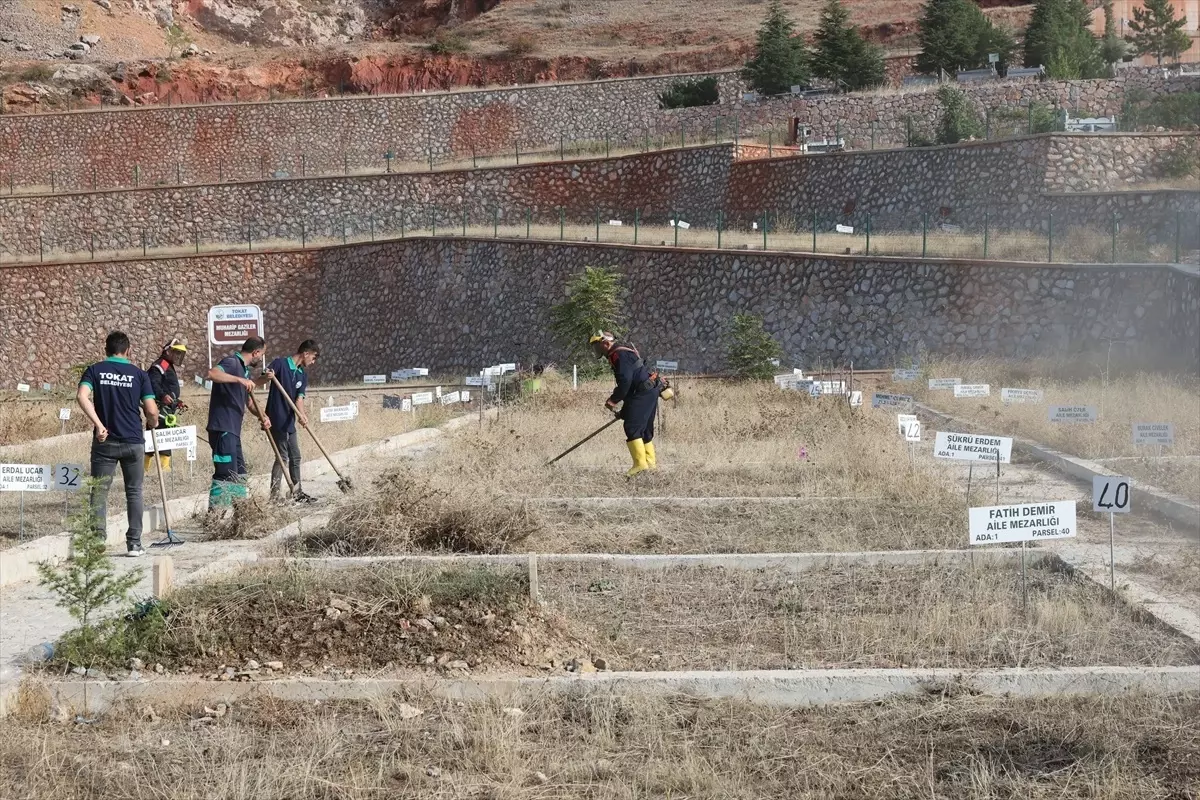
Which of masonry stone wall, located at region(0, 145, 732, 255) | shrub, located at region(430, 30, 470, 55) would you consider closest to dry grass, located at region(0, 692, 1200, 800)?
masonry stone wall, located at region(0, 145, 732, 255)

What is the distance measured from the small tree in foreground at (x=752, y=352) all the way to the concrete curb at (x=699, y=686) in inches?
731

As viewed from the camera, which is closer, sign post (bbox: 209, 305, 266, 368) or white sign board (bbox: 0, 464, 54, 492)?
white sign board (bbox: 0, 464, 54, 492)

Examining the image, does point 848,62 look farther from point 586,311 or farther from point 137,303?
point 137,303

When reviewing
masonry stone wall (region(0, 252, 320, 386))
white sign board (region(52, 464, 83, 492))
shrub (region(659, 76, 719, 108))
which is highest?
shrub (region(659, 76, 719, 108))

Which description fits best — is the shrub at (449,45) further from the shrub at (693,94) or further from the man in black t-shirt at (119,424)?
the man in black t-shirt at (119,424)

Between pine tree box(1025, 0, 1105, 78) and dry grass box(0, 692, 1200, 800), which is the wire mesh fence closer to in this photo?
pine tree box(1025, 0, 1105, 78)

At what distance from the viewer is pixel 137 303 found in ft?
127

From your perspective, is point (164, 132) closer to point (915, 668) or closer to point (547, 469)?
point (547, 469)

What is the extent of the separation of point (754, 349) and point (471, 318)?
457 inches

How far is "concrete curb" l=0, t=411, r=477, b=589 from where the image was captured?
10.2m

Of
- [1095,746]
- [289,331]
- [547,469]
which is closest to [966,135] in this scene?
[289,331]

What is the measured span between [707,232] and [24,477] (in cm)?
2477

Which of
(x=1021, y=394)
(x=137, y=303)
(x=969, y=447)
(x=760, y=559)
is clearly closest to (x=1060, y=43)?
(x=1021, y=394)

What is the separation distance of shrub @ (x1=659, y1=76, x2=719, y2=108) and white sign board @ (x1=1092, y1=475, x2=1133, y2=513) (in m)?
36.5
